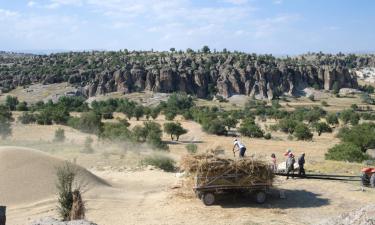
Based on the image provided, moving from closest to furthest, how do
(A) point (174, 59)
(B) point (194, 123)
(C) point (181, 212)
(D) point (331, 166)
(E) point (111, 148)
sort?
(C) point (181, 212) < (D) point (331, 166) < (E) point (111, 148) < (B) point (194, 123) < (A) point (174, 59)

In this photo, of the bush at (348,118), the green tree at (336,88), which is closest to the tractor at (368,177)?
the bush at (348,118)

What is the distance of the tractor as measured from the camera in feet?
60.3

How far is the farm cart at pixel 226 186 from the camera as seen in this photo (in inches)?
642

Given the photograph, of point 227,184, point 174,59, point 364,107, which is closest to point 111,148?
point 227,184

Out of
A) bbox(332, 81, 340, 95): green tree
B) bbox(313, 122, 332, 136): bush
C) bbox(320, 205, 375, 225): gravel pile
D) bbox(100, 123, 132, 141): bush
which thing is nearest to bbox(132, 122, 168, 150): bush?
bbox(100, 123, 132, 141): bush

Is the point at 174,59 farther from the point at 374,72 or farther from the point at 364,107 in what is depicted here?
the point at 374,72

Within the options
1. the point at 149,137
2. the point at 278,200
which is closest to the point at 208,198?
the point at 278,200

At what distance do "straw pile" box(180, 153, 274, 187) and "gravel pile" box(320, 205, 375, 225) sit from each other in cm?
1067

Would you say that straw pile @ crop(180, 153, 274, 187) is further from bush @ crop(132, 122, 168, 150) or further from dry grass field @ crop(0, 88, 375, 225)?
bush @ crop(132, 122, 168, 150)

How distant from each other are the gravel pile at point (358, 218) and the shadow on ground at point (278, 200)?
11.2 m

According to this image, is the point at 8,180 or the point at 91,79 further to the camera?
the point at 91,79

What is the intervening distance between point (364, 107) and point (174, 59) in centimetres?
4654

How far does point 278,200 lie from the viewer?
17.2m

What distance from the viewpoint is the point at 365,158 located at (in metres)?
29.2
